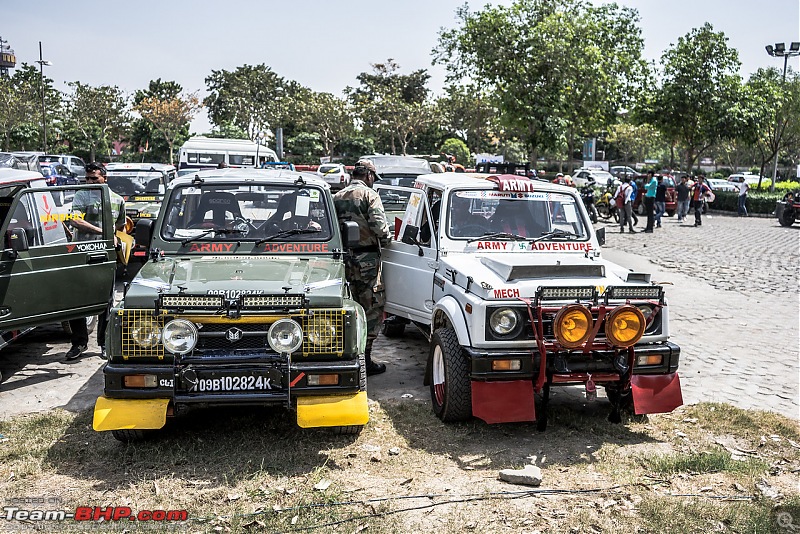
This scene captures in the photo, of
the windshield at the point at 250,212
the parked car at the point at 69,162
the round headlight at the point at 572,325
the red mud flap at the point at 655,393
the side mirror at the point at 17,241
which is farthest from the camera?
the parked car at the point at 69,162

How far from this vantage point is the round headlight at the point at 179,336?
5.01 m

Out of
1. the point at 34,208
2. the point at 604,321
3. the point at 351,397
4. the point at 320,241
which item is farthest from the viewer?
Result: the point at 34,208

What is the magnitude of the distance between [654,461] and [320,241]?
306 centimetres

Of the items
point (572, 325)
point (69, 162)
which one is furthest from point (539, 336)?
point (69, 162)

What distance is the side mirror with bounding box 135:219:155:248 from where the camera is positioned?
6301 millimetres

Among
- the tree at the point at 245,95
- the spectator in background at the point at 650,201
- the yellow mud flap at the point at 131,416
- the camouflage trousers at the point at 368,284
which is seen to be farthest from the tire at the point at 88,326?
the tree at the point at 245,95

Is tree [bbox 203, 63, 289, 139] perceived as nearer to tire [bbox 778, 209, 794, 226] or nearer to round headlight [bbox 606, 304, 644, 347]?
tire [bbox 778, 209, 794, 226]

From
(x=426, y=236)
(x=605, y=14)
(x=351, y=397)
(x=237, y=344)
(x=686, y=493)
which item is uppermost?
(x=605, y=14)

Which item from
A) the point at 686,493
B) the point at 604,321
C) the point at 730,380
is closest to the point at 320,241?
the point at 604,321

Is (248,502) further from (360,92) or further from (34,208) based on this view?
(360,92)

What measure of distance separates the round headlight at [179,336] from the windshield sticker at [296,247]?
146 cm

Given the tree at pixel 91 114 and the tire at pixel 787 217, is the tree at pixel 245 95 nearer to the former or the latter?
the tree at pixel 91 114

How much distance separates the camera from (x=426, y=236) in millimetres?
7512

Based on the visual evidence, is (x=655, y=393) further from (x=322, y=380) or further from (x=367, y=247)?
(x=367, y=247)
